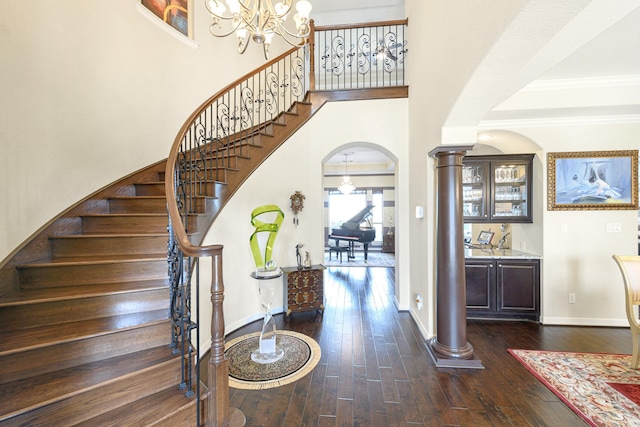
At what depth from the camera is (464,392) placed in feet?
7.32

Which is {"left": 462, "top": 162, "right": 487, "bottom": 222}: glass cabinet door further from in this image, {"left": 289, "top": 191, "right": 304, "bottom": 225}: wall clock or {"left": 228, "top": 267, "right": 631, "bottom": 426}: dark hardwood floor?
{"left": 289, "top": 191, "right": 304, "bottom": 225}: wall clock

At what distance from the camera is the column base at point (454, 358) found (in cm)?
259

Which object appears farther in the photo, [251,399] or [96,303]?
[251,399]

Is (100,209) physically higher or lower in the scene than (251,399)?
higher

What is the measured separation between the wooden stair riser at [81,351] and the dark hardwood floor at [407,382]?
0.90 meters

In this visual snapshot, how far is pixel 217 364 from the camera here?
164cm

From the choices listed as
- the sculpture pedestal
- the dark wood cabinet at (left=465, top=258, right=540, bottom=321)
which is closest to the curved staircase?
the sculpture pedestal

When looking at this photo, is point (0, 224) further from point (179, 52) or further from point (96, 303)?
point (179, 52)

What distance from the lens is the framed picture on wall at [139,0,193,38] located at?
11.0 ft

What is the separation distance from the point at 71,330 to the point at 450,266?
3.23 metres

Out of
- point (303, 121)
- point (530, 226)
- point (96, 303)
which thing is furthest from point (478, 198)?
point (96, 303)

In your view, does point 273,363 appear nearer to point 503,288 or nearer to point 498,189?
point 503,288


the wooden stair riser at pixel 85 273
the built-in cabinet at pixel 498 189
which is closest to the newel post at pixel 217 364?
the wooden stair riser at pixel 85 273

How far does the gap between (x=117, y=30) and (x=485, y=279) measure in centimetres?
572
